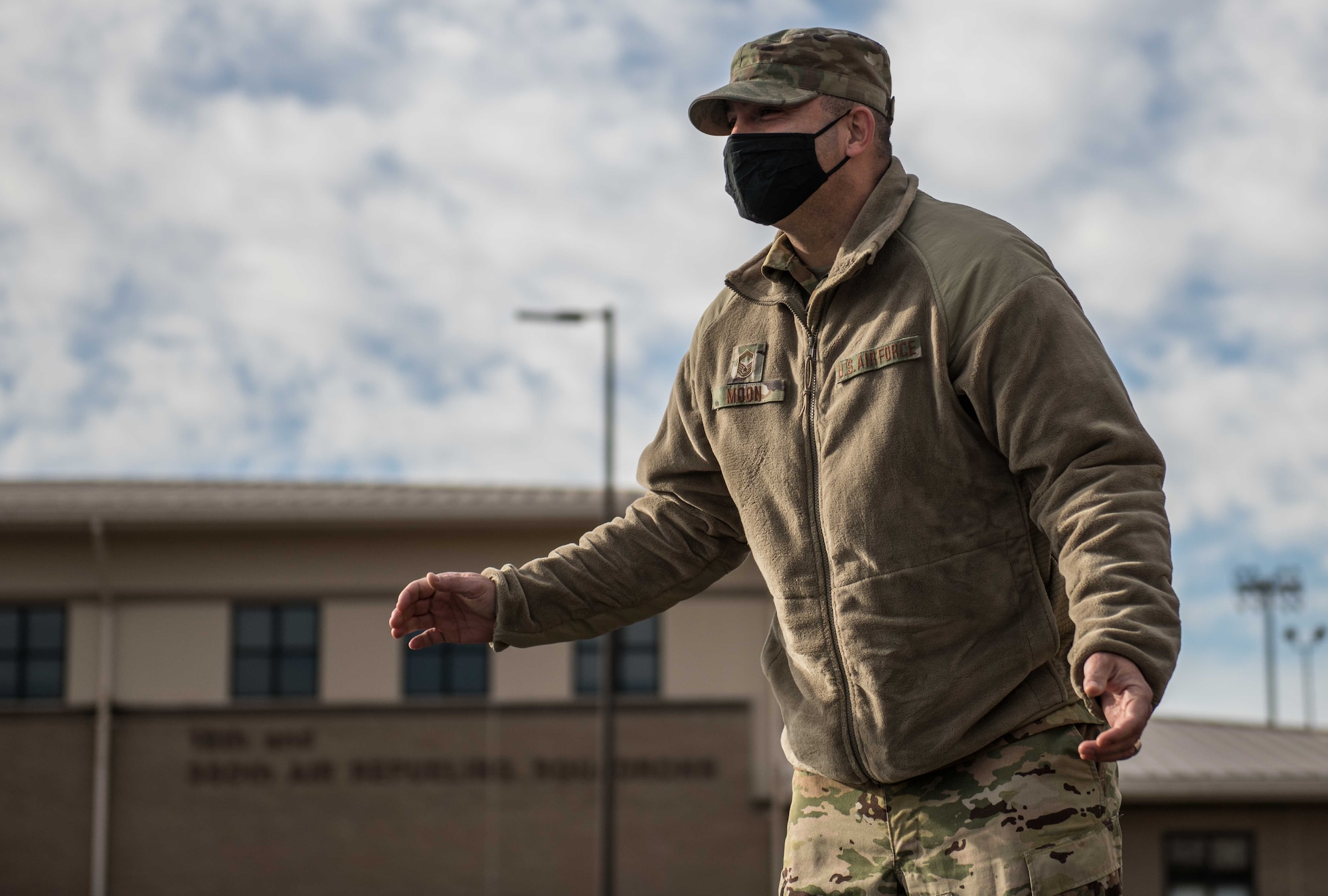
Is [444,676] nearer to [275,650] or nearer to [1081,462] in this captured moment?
[275,650]

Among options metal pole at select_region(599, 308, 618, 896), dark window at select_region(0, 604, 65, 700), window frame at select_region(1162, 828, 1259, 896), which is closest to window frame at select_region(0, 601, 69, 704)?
dark window at select_region(0, 604, 65, 700)

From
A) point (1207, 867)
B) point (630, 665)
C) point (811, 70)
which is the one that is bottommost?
point (1207, 867)

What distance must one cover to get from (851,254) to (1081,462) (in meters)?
0.67

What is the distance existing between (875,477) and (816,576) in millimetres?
264

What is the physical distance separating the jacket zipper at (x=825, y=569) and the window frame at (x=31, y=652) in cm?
2705

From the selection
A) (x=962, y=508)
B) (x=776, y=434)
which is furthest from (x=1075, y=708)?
(x=776, y=434)

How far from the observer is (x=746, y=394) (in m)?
3.18

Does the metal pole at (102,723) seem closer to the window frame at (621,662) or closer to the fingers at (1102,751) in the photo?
the window frame at (621,662)

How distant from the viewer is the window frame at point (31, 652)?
2730 centimetres

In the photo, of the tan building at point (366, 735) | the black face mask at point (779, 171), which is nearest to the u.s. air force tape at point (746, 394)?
the black face mask at point (779, 171)

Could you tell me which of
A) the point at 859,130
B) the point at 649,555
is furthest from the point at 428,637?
the point at 859,130

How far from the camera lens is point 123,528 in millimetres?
26828

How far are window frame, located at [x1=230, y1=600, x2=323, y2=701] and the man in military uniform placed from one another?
83.0 ft

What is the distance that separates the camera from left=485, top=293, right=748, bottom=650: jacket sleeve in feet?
11.3
